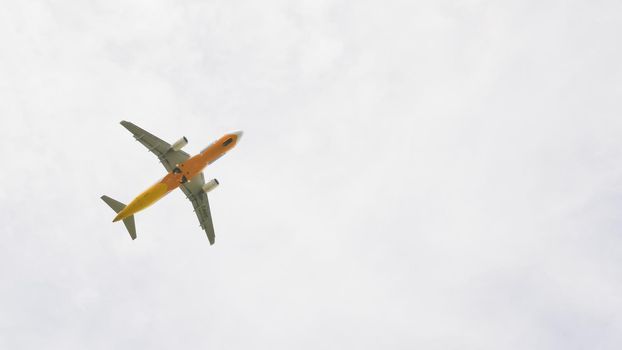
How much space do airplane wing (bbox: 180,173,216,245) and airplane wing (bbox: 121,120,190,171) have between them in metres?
5.62

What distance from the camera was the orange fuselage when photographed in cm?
9625

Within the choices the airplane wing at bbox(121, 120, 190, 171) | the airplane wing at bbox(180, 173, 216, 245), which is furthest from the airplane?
the airplane wing at bbox(180, 173, 216, 245)

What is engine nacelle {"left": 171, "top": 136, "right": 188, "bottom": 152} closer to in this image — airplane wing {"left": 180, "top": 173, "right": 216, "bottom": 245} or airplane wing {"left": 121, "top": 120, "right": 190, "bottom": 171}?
airplane wing {"left": 121, "top": 120, "right": 190, "bottom": 171}

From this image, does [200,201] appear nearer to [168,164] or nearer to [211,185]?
[211,185]

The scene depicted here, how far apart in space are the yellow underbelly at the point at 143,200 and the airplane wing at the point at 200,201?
6.77m

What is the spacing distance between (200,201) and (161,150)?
12.8m

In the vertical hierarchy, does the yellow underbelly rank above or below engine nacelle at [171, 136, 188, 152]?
below

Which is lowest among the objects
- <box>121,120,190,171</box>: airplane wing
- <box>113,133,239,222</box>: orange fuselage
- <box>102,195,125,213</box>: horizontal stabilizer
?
<box>102,195,125,213</box>: horizontal stabilizer

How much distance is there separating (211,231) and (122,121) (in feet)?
82.7

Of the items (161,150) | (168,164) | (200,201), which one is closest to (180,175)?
(168,164)

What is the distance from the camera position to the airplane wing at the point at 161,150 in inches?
3878

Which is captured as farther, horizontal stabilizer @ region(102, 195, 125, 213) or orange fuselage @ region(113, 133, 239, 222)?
horizontal stabilizer @ region(102, 195, 125, 213)

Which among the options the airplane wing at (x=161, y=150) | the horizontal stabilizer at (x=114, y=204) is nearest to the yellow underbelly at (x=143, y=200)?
the horizontal stabilizer at (x=114, y=204)

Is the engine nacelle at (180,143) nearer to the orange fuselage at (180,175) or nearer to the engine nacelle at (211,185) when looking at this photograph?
the orange fuselage at (180,175)
